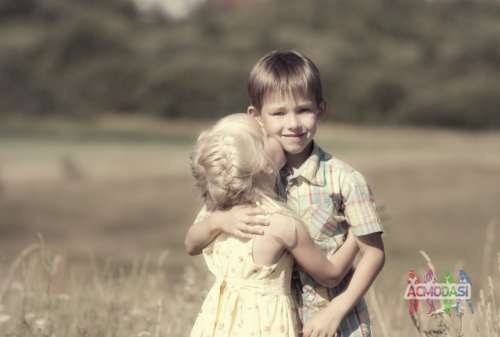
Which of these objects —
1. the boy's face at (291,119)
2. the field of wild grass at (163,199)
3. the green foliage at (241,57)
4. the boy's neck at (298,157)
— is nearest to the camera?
the boy's face at (291,119)

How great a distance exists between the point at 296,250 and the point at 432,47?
1701 inches

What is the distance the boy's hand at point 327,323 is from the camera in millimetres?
3416

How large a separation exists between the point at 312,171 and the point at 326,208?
0.14 meters

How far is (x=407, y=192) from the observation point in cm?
2172

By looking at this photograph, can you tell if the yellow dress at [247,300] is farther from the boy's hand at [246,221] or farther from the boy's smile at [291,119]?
the boy's smile at [291,119]

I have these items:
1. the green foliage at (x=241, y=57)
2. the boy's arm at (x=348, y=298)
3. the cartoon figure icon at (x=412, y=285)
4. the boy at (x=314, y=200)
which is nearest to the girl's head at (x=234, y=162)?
the boy at (x=314, y=200)

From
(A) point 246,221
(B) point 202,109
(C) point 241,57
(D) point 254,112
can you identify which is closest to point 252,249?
(A) point 246,221

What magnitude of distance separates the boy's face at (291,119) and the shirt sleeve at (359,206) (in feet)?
0.70

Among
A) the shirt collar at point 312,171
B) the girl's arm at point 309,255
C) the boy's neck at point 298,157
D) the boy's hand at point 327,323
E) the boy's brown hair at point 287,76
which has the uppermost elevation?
the boy's brown hair at point 287,76

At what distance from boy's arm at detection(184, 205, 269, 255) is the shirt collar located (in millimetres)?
265

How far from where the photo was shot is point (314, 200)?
11.6ft

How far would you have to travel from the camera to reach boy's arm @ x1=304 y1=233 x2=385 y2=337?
3.42 metres

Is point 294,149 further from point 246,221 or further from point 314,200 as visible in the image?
A: point 246,221

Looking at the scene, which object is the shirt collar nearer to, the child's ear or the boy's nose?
the boy's nose
